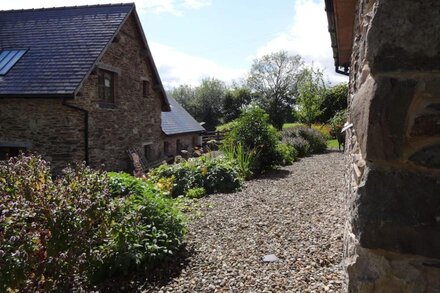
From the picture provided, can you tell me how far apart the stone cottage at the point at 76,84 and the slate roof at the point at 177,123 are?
3117 millimetres

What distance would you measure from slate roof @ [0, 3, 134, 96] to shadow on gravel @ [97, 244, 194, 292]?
834 cm

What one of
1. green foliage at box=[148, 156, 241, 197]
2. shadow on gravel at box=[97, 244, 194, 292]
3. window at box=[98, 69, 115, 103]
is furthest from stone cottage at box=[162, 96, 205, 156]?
shadow on gravel at box=[97, 244, 194, 292]

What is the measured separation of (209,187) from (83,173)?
4.94 metres

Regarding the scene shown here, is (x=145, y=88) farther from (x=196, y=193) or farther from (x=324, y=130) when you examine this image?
(x=324, y=130)

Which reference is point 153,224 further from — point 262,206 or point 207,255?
point 262,206

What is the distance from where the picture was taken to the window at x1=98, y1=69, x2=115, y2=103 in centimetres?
1311

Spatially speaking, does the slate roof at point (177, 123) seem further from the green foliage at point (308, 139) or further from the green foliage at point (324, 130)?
the green foliage at point (324, 130)

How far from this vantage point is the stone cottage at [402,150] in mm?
1602

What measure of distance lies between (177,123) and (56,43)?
955 cm

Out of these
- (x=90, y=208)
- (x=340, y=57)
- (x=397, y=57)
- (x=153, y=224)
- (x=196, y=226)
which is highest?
(x=340, y=57)

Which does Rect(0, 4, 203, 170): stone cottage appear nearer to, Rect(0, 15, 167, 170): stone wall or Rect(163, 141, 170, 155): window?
Rect(0, 15, 167, 170): stone wall

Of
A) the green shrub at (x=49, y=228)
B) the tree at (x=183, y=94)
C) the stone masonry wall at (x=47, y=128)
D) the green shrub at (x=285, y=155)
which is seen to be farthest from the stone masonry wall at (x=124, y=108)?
the tree at (x=183, y=94)

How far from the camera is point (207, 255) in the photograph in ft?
14.7

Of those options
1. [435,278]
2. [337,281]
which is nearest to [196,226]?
[337,281]
